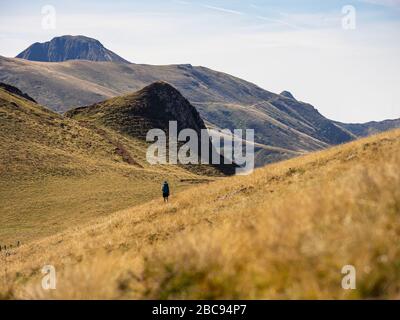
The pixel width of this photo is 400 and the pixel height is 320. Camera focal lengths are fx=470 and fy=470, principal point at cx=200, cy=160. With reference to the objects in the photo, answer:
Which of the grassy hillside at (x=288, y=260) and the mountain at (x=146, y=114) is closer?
the grassy hillside at (x=288, y=260)

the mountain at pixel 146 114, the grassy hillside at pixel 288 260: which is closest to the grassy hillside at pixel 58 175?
the mountain at pixel 146 114

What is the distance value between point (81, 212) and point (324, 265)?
44.8m

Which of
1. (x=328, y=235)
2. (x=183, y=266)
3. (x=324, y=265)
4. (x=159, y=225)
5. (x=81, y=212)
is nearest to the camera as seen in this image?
(x=324, y=265)

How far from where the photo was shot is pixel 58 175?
218ft

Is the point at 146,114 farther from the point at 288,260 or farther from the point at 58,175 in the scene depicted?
the point at 288,260

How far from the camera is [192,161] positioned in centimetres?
11325

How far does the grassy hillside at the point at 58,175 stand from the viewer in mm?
47469

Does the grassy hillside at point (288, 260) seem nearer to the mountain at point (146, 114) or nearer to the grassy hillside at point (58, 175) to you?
the grassy hillside at point (58, 175)

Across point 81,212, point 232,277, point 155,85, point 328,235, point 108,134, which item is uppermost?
point 155,85

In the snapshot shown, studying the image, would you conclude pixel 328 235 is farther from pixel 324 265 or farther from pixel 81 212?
pixel 81 212

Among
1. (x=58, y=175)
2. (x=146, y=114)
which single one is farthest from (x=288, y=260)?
(x=146, y=114)

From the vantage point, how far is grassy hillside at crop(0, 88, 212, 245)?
4747 cm

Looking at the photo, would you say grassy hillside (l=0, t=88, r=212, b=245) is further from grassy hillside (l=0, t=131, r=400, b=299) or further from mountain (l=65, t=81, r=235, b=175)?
grassy hillside (l=0, t=131, r=400, b=299)
